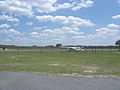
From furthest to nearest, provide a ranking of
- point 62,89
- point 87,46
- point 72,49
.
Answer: point 87,46, point 72,49, point 62,89

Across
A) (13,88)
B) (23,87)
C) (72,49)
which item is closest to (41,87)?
(23,87)

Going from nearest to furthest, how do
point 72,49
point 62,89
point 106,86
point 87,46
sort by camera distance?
point 62,89, point 106,86, point 72,49, point 87,46

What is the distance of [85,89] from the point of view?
5.24 metres

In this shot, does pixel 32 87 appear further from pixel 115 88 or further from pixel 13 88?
pixel 115 88

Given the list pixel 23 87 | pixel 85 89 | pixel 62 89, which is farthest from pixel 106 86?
pixel 23 87

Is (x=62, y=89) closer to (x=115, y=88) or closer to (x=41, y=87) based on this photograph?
(x=41, y=87)

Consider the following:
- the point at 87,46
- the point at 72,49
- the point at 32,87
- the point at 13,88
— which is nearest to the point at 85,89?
the point at 32,87

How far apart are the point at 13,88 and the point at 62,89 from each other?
1936 millimetres

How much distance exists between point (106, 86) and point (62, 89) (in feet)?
→ 6.13

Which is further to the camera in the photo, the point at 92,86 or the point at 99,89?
the point at 92,86

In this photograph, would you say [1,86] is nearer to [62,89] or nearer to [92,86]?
[62,89]

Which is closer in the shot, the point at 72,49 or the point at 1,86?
the point at 1,86

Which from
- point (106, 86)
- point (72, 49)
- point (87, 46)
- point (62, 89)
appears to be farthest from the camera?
point (87, 46)

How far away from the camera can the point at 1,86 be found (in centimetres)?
565
